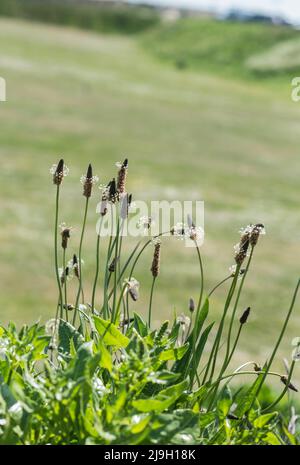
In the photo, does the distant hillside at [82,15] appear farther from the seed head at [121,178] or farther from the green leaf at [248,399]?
the green leaf at [248,399]

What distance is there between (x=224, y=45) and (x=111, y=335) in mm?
39232

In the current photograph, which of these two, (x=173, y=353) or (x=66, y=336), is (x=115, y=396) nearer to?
(x=173, y=353)

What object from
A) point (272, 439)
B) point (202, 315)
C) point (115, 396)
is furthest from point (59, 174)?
point (272, 439)

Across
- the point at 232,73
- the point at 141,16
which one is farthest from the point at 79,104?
the point at 141,16

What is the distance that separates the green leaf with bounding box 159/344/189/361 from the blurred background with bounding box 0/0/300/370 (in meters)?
4.66

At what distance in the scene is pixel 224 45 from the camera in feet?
130

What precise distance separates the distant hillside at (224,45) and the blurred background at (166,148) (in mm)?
123

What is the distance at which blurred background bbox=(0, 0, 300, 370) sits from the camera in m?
8.12

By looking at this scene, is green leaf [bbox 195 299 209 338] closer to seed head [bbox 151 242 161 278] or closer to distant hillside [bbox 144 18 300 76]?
seed head [bbox 151 242 161 278]

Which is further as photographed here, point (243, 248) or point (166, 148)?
point (166, 148)

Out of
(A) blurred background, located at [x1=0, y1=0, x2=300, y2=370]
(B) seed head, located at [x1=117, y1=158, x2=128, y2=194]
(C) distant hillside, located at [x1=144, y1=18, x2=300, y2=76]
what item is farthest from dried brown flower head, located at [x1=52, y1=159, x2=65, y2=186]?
(C) distant hillside, located at [x1=144, y1=18, x2=300, y2=76]

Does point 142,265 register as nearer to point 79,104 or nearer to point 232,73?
point 79,104

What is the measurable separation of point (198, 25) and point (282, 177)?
32545mm

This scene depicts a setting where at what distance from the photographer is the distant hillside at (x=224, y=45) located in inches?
1390
